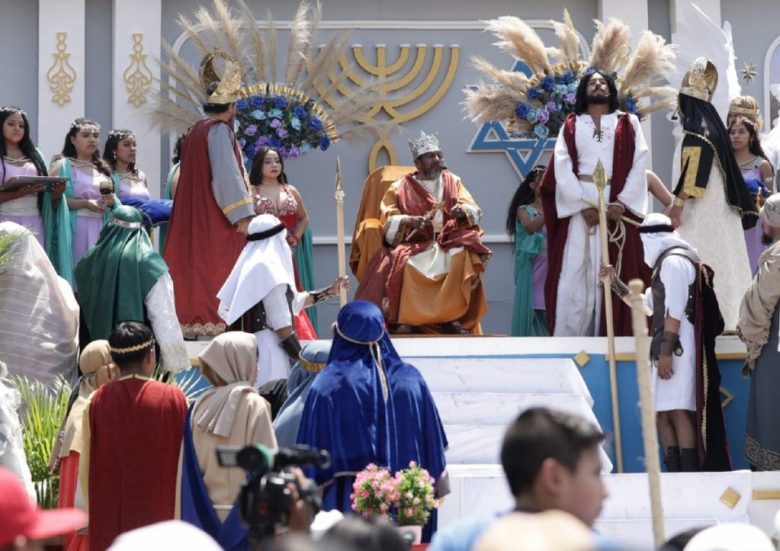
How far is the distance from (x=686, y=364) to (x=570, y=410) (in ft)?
2.54

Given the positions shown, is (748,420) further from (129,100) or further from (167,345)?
(129,100)

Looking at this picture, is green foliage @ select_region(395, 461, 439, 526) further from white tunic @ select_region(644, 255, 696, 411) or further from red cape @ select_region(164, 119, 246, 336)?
red cape @ select_region(164, 119, 246, 336)

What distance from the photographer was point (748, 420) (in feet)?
33.0

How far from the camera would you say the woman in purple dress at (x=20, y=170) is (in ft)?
39.3

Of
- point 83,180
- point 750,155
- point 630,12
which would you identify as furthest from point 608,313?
point 630,12

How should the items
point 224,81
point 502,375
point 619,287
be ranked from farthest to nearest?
point 224,81
point 619,287
point 502,375

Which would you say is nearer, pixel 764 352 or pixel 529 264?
pixel 764 352

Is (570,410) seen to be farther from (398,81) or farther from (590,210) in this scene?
(398,81)

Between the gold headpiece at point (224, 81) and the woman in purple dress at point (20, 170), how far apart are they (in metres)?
1.24

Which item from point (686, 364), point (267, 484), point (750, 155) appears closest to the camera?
point (267, 484)

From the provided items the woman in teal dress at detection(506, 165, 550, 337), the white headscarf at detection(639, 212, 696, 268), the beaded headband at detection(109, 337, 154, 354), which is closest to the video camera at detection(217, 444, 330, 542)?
the beaded headband at detection(109, 337, 154, 354)

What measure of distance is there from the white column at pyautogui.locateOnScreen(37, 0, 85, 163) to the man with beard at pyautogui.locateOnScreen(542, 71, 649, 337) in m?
5.49

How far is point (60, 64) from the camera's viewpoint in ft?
52.6

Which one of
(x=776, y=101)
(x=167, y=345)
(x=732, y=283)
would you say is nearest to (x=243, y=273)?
(x=167, y=345)
